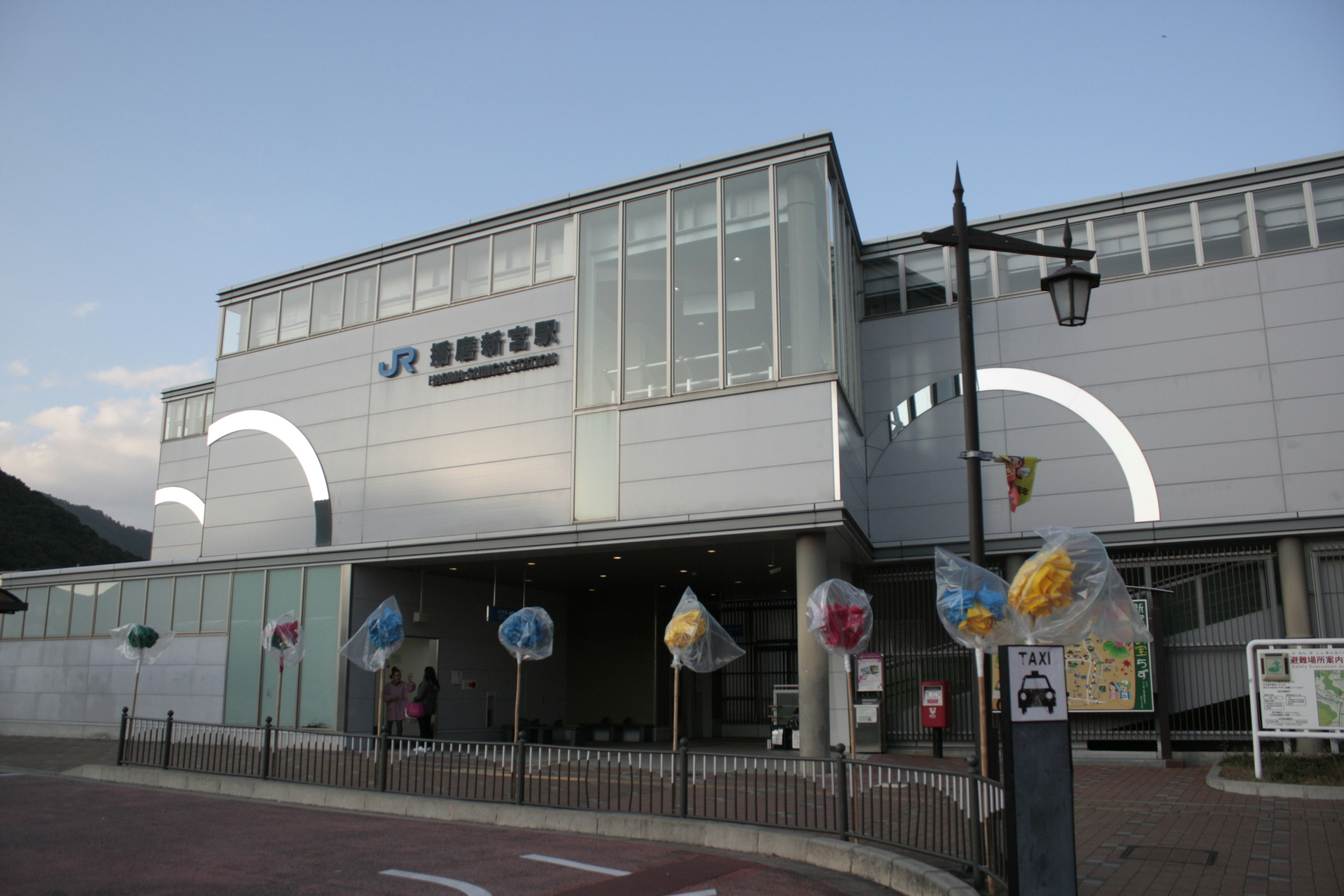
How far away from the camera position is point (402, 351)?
22.0 meters

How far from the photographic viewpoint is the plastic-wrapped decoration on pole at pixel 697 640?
44.2 feet

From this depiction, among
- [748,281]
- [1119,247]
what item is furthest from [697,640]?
[1119,247]

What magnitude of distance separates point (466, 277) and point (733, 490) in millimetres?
8531

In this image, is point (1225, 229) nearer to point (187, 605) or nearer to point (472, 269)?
point (472, 269)

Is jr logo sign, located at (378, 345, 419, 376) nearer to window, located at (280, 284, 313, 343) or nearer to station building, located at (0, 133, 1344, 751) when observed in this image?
station building, located at (0, 133, 1344, 751)

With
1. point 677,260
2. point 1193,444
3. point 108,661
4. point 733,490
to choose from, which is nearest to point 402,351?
point 677,260

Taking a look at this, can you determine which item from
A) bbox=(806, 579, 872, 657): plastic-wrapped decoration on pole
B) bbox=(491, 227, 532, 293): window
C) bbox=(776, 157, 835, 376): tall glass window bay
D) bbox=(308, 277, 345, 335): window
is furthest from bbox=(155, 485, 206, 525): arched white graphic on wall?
bbox=(806, 579, 872, 657): plastic-wrapped decoration on pole

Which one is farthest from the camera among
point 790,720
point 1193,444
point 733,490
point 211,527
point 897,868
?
point 211,527

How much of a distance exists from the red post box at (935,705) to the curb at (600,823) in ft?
28.9

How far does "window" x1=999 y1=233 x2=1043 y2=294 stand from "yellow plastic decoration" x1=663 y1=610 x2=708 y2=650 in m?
11.1

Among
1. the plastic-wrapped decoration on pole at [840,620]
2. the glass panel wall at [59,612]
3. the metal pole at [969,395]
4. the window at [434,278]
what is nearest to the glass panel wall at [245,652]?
the glass panel wall at [59,612]

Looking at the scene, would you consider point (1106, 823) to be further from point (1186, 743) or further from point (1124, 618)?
point (1186, 743)

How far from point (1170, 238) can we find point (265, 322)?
2099cm

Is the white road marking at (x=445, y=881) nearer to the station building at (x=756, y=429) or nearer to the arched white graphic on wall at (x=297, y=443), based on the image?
the station building at (x=756, y=429)
